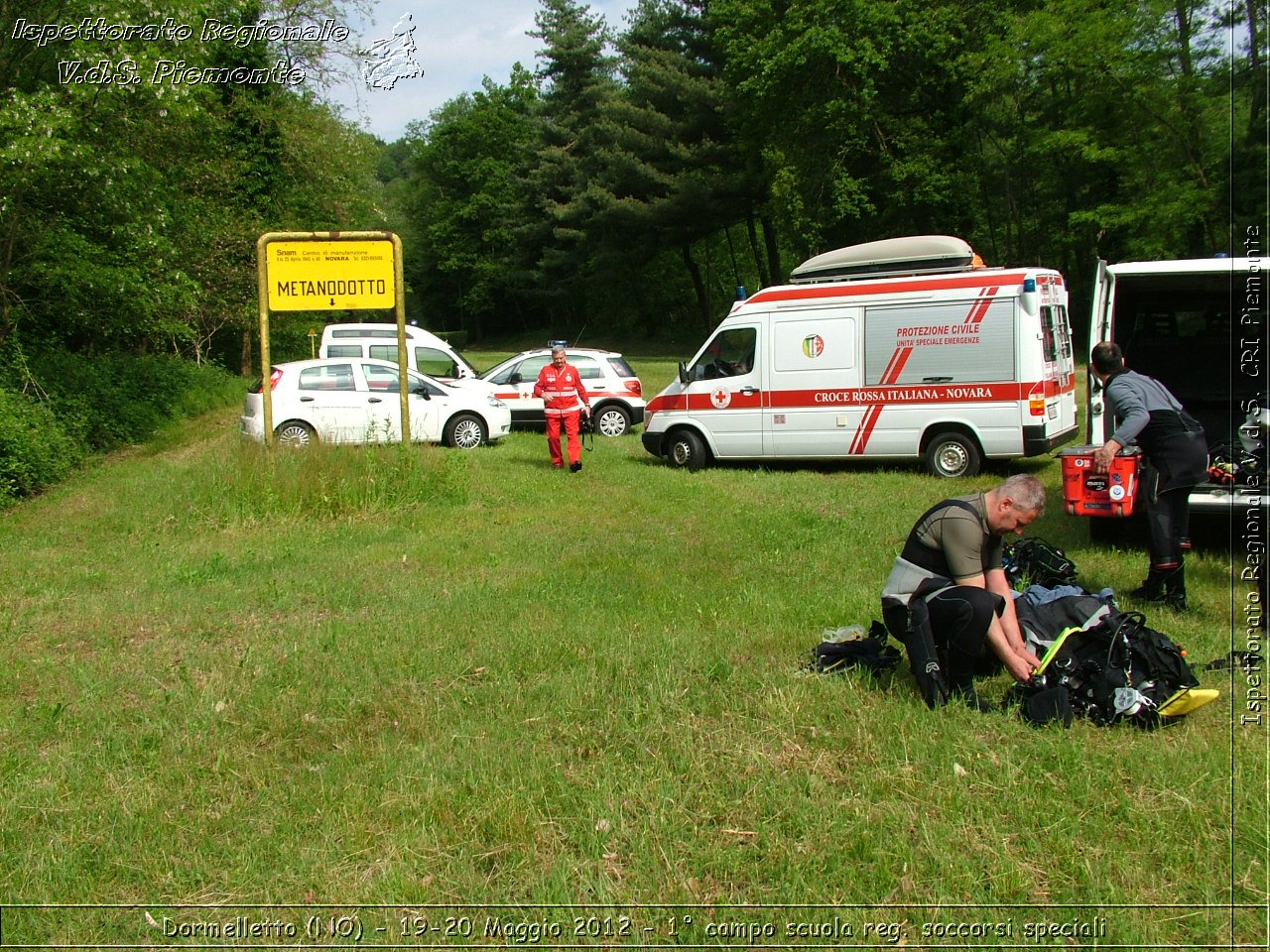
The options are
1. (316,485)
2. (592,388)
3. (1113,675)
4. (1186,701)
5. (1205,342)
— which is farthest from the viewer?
(592,388)

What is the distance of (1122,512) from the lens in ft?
21.7

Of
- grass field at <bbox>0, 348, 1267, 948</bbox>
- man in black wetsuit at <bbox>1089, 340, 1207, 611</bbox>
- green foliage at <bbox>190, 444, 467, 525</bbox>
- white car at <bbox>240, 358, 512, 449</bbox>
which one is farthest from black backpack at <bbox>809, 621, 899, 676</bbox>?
white car at <bbox>240, 358, 512, 449</bbox>

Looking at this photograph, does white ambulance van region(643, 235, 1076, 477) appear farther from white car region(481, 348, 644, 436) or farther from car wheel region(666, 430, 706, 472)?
white car region(481, 348, 644, 436)

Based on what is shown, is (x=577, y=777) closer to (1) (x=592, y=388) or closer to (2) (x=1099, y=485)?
(2) (x=1099, y=485)

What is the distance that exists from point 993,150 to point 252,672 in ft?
117

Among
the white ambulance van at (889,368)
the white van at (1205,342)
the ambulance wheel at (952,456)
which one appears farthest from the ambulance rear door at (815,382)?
the white van at (1205,342)

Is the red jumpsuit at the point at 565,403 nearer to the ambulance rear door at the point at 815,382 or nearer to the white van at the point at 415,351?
the ambulance rear door at the point at 815,382

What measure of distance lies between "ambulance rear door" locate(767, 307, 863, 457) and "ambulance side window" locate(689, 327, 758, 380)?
370 millimetres

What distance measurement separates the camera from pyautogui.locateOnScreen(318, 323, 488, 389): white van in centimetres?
1947

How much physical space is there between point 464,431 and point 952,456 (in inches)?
320

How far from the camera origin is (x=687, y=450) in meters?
14.7

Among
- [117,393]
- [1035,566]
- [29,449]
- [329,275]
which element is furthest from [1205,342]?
[117,393]

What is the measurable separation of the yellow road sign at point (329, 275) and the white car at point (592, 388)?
6.46m

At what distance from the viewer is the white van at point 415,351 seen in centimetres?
1947
